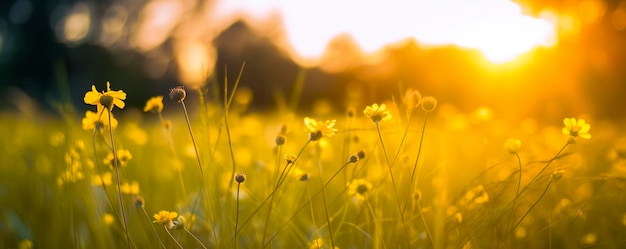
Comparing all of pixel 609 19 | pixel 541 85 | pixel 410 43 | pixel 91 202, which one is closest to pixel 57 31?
pixel 410 43

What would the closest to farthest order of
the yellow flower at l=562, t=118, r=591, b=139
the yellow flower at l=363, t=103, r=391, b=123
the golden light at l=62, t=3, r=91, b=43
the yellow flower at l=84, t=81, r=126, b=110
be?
the yellow flower at l=84, t=81, r=126, b=110, the yellow flower at l=363, t=103, r=391, b=123, the yellow flower at l=562, t=118, r=591, b=139, the golden light at l=62, t=3, r=91, b=43

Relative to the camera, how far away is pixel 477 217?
1.12 metres

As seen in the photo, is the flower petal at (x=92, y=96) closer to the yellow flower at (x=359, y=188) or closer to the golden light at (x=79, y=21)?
the yellow flower at (x=359, y=188)

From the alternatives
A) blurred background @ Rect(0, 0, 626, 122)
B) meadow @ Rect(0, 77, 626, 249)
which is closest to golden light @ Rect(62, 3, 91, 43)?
blurred background @ Rect(0, 0, 626, 122)

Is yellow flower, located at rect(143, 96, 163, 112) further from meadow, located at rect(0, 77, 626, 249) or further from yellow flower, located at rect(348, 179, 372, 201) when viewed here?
yellow flower, located at rect(348, 179, 372, 201)

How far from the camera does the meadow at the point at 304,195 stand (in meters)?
1.08

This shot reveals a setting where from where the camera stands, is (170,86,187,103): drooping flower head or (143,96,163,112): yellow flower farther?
(143,96,163,112): yellow flower

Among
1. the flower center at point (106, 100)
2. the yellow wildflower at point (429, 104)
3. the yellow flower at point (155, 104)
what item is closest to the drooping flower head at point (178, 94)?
the flower center at point (106, 100)

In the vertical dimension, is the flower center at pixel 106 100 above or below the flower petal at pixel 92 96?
below

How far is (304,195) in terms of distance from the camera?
1.62 metres

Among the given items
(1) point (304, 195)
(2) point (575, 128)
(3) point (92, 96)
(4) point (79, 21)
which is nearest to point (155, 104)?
(3) point (92, 96)

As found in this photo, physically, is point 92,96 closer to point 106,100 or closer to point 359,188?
point 106,100

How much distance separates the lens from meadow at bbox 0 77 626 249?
108 cm

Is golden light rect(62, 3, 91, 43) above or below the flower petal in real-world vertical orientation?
above
